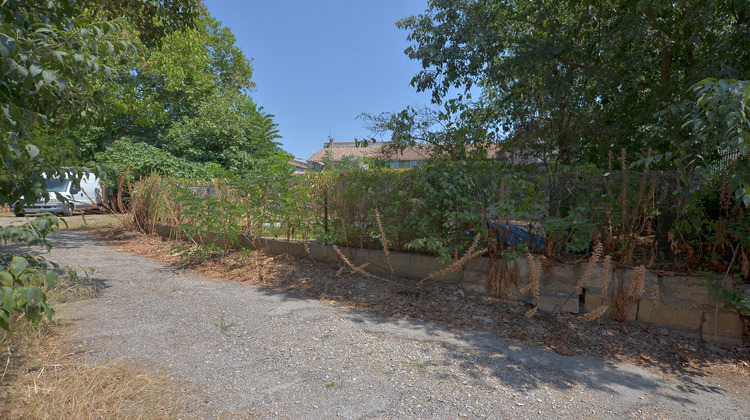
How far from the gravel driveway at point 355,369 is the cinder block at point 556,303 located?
1053 mm

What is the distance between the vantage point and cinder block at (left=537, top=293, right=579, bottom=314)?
4.71 meters

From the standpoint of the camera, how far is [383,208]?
571 cm

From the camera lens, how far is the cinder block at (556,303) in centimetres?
471

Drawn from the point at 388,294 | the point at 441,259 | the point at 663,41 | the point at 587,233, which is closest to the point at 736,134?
the point at 587,233

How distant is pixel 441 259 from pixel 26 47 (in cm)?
399

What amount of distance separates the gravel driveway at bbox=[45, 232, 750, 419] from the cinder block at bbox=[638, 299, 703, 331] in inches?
32.6

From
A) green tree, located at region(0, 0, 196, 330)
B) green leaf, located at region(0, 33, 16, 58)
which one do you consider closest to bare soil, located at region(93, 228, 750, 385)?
green tree, located at region(0, 0, 196, 330)

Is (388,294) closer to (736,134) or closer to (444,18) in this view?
(736,134)

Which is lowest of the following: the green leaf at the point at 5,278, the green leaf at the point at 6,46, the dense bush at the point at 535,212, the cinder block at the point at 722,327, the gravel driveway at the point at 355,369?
the gravel driveway at the point at 355,369

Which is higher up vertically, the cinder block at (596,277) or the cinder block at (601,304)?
the cinder block at (596,277)

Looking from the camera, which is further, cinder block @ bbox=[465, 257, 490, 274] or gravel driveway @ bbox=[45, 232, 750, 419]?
cinder block @ bbox=[465, 257, 490, 274]

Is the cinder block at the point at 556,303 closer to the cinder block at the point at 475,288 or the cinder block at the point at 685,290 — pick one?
the cinder block at the point at 475,288

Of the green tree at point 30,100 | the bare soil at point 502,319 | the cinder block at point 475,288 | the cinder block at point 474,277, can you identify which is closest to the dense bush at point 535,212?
the cinder block at point 474,277

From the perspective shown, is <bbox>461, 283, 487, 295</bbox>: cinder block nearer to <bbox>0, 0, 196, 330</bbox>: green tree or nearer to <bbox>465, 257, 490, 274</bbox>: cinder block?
<bbox>465, 257, 490, 274</bbox>: cinder block
